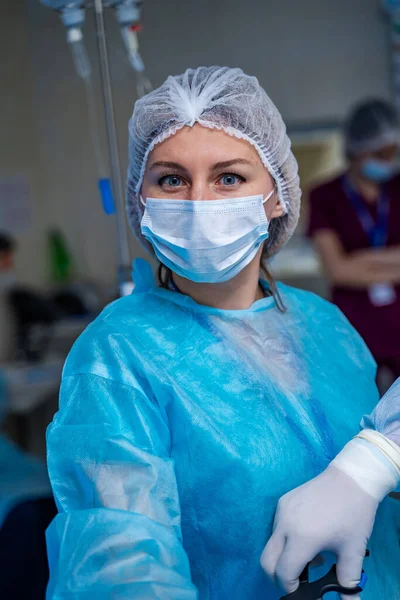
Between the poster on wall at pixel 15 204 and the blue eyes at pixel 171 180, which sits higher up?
the blue eyes at pixel 171 180

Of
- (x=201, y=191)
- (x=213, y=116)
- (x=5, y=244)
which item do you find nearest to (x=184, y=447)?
(x=201, y=191)

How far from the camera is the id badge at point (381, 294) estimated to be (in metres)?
2.18

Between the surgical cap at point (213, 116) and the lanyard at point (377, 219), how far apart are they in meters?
1.26

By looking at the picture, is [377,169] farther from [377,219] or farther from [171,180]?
[171,180]

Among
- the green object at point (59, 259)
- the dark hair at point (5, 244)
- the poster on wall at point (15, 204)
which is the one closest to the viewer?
the dark hair at point (5, 244)

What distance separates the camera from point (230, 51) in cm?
270

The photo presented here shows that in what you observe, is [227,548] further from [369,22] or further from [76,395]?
[369,22]

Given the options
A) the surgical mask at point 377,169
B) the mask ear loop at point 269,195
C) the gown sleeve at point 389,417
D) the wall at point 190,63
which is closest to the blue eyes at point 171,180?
the mask ear loop at point 269,195

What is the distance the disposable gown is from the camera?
757mm

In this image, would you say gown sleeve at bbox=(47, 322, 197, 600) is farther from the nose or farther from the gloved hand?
the nose

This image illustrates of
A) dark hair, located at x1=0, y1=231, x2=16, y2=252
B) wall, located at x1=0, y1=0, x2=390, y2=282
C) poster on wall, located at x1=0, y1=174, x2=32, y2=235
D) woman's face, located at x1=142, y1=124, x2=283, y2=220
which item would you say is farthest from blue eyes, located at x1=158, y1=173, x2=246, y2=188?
poster on wall, located at x1=0, y1=174, x2=32, y2=235

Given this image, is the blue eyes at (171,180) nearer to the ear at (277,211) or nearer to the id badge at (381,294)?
the ear at (277,211)

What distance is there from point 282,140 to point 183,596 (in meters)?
0.69

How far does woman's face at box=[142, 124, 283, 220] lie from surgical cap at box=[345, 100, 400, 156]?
1.35 metres
